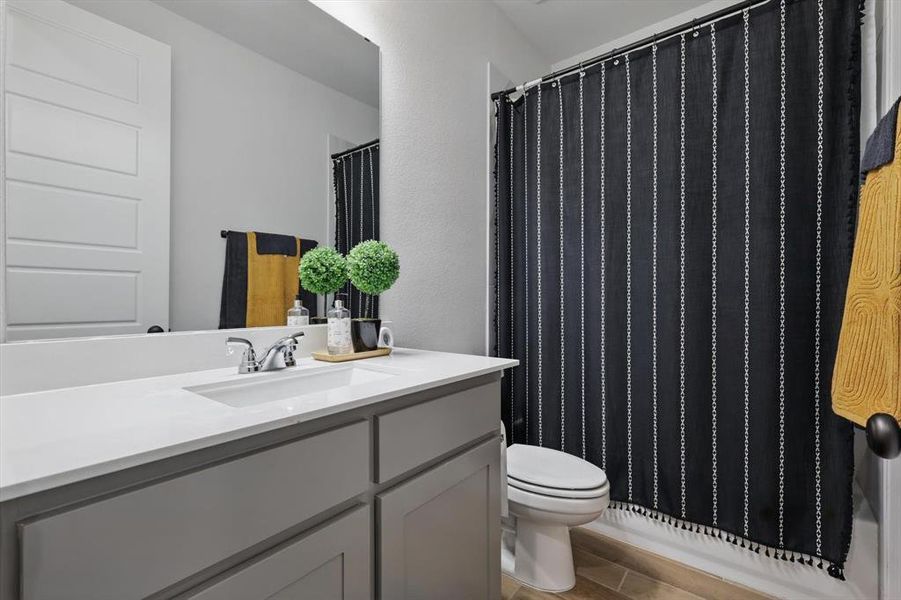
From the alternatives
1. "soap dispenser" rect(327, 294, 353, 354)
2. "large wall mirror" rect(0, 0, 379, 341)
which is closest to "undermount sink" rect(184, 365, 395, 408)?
"soap dispenser" rect(327, 294, 353, 354)

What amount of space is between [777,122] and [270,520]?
6.12ft

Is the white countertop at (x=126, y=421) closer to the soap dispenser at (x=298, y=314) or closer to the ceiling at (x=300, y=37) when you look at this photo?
the soap dispenser at (x=298, y=314)

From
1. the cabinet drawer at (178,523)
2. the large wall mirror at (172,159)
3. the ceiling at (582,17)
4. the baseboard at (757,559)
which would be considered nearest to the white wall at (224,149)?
the large wall mirror at (172,159)

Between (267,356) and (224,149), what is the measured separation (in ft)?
1.99

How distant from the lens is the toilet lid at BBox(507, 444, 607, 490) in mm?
1477

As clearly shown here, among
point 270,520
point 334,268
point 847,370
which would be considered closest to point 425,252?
point 334,268

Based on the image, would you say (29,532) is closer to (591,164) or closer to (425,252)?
(425,252)

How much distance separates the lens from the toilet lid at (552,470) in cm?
148

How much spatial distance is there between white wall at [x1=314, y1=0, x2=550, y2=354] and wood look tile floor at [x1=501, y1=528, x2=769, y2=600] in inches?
39.4

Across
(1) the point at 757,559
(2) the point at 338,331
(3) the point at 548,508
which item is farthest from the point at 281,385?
(1) the point at 757,559

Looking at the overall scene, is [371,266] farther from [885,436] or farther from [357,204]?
[885,436]

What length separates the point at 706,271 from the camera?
1545 mm

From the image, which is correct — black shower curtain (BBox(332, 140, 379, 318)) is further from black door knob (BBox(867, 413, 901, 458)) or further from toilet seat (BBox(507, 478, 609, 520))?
black door knob (BBox(867, 413, 901, 458))

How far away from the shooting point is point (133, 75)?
0.99 meters
